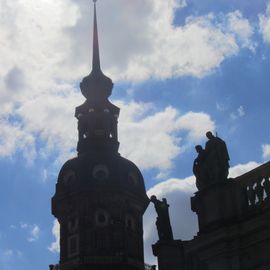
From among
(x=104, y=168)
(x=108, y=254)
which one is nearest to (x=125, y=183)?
(x=104, y=168)

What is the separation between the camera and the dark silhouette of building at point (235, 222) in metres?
11.7

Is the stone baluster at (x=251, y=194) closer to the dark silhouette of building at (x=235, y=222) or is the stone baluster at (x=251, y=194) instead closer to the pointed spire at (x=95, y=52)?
the dark silhouette of building at (x=235, y=222)

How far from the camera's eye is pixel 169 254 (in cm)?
1912

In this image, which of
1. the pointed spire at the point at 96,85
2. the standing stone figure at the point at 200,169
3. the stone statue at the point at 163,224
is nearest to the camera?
the standing stone figure at the point at 200,169

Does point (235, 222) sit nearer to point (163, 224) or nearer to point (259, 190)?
point (259, 190)

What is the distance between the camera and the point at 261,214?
38.1ft

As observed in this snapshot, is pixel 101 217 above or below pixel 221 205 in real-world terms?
above

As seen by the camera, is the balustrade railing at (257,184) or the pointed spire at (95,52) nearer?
the balustrade railing at (257,184)

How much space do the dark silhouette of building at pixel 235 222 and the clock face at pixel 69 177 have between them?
41.7 meters

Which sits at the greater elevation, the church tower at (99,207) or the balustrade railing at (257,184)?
the church tower at (99,207)

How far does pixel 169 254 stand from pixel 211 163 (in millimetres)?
6699

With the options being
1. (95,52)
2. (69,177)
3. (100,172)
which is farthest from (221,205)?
(95,52)

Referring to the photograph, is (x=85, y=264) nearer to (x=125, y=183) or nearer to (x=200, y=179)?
(x=125, y=183)

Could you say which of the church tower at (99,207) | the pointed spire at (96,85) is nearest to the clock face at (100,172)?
the church tower at (99,207)
